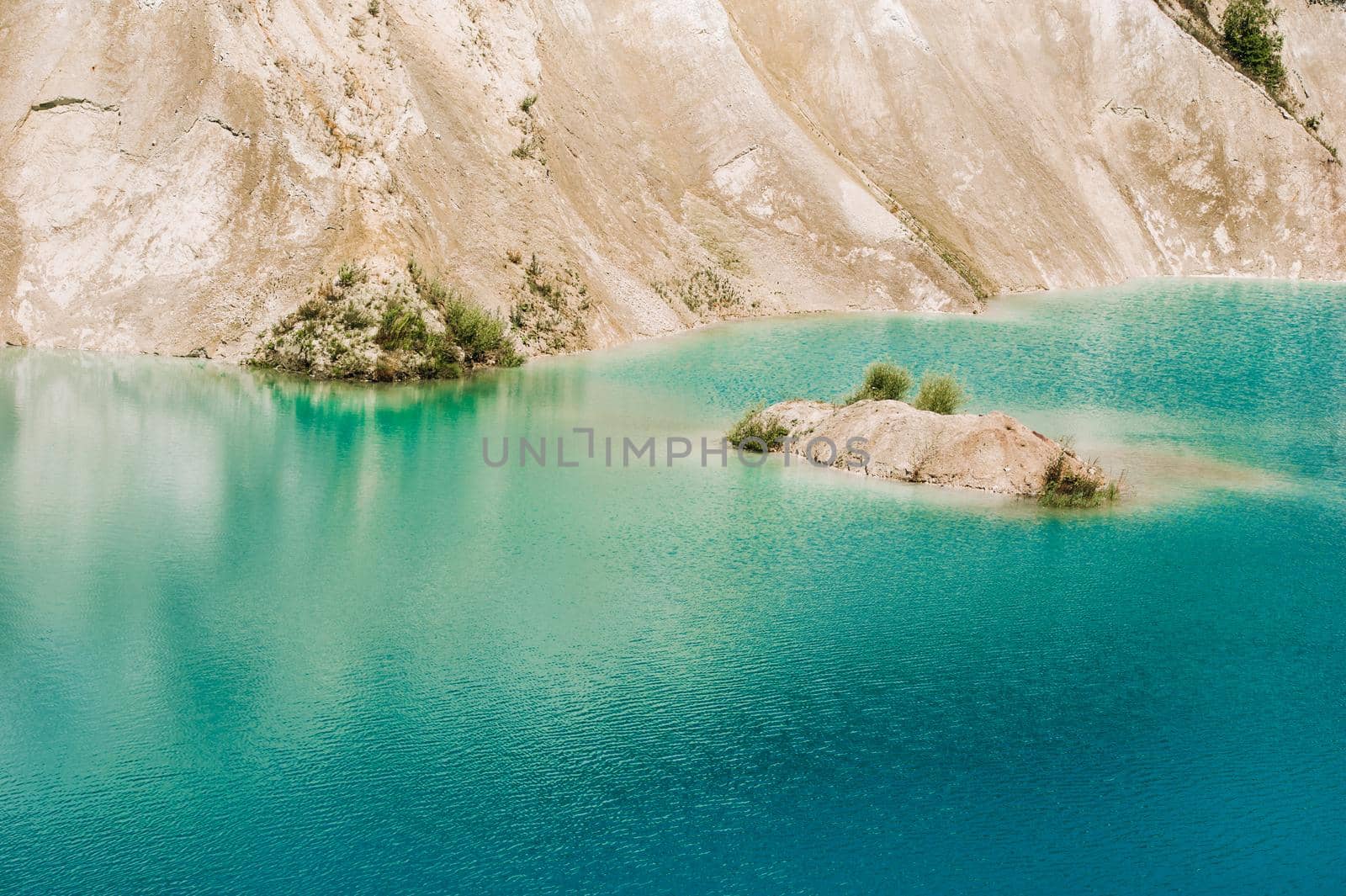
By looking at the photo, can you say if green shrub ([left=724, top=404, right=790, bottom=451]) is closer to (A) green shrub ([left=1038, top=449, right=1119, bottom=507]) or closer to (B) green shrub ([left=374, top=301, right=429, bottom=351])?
(A) green shrub ([left=1038, top=449, right=1119, bottom=507])

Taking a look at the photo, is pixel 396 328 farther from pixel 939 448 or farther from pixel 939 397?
pixel 939 448

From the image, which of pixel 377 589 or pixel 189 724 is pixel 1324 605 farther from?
pixel 189 724

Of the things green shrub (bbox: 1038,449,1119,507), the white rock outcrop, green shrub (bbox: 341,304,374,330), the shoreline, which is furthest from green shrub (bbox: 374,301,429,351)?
green shrub (bbox: 1038,449,1119,507)

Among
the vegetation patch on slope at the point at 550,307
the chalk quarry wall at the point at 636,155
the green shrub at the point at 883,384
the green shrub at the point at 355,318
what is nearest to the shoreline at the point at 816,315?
the chalk quarry wall at the point at 636,155

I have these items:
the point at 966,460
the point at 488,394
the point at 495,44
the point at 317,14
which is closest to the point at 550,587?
the point at 966,460

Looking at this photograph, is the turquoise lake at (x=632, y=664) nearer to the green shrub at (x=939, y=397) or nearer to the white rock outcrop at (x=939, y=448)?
the white rock outcrop at (x=939, y=448)

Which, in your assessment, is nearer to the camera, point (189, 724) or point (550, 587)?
point (189, 724)
